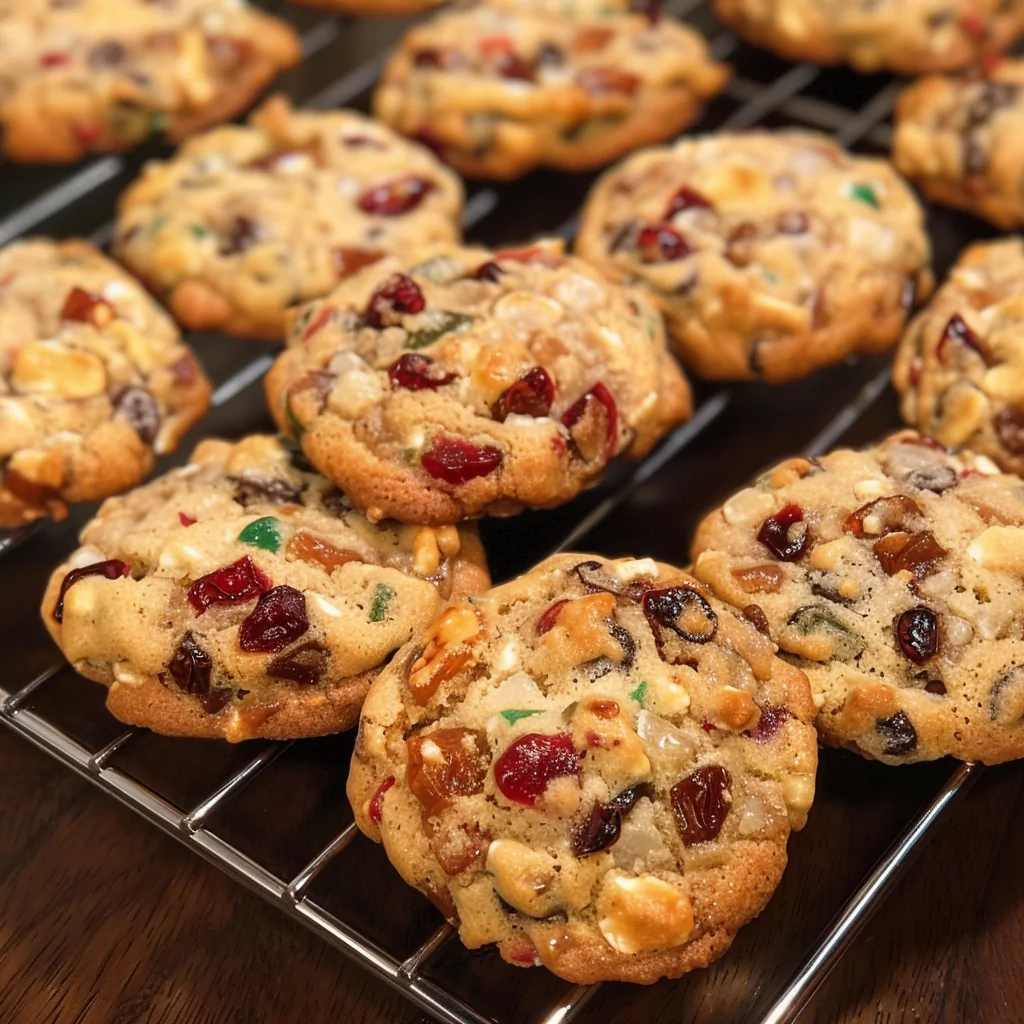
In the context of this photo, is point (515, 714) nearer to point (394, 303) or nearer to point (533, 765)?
point (533, 765)

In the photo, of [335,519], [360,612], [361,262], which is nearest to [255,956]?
[360,612]

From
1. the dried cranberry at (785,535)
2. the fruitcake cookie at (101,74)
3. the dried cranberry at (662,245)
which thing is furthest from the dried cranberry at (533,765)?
the fruitcake cookie at (101,74)

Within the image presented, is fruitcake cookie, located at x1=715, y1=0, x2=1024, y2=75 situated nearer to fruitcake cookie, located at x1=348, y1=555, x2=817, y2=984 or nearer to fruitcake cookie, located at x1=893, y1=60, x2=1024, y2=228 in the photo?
fruitcake cookie, located at x1=893, y1=60, x2=1024, y2=228

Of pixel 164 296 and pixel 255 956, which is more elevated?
pixel 164 296

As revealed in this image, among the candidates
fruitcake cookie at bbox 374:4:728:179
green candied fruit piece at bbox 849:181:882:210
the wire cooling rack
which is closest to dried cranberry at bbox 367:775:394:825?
the wire cooling rack

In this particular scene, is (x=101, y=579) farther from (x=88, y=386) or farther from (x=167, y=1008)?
(x=167, y=1008)

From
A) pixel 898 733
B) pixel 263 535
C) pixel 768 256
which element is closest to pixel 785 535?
pixel 898 733
